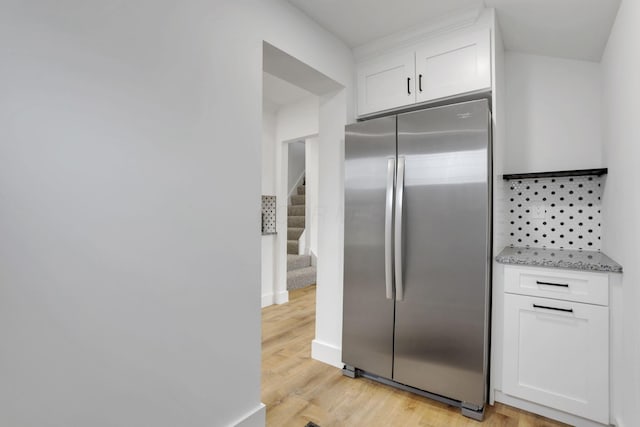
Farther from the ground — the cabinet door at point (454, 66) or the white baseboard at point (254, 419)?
Result: the cabinet door at point (454, 66)

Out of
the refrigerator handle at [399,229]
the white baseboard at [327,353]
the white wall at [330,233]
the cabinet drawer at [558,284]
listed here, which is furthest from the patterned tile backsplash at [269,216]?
the cabinet drawer at [558,284]

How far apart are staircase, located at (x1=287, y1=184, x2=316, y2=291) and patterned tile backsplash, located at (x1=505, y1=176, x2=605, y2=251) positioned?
319 centimetres

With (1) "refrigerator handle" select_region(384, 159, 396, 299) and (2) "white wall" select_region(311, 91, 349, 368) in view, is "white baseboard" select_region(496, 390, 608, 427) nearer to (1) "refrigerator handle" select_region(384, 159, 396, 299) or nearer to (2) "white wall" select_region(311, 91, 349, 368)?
(1) "refrigerator handle" select_region(384, 159, 396, 299)

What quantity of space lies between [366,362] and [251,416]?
0.88 metres

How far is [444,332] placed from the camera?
1.95 m

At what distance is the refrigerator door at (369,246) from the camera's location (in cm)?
214

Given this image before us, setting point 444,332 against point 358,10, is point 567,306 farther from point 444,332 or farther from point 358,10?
point 358,10

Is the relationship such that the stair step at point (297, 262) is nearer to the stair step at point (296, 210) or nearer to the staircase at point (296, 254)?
the staircase at point (296, 254)

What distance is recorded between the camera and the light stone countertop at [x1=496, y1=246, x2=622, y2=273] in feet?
5.59

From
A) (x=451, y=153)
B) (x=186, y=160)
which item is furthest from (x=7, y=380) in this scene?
(x=451, y=153)

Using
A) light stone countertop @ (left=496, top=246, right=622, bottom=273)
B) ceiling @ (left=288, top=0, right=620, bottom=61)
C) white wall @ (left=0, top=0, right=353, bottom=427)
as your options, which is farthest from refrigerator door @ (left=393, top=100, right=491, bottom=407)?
white wall @ (left=0, top=0, right=353, bottom=427)

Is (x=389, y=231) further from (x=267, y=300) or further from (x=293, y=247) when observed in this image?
(x=293, y=247)

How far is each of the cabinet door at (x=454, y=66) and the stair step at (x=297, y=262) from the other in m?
3.61

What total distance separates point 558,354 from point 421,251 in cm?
90
